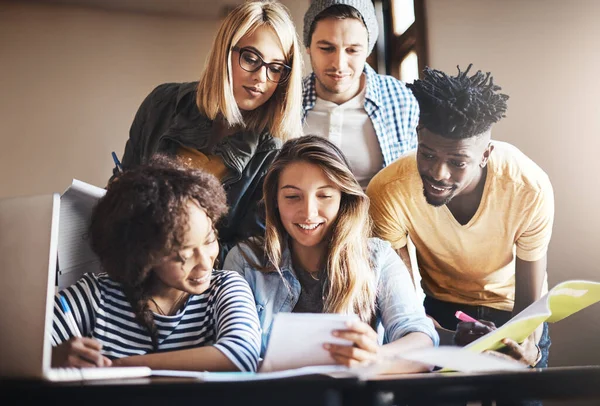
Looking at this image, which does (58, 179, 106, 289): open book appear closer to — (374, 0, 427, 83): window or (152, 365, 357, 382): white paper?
(152, 365, 357, 382): white paper

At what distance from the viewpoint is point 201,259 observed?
1.16m

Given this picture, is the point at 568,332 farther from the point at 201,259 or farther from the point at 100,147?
the point at 100,147

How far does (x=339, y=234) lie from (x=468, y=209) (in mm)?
332

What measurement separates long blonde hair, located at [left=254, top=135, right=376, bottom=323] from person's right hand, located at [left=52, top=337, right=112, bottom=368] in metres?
0.40

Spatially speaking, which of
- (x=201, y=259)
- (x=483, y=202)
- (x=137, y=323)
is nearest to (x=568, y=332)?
(x=483, y=202)

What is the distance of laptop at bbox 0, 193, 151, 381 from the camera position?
93cm

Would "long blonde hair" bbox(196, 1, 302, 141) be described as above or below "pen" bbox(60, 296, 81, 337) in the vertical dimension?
above

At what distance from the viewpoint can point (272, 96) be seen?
4.58 ft

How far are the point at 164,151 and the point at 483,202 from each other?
754 mm

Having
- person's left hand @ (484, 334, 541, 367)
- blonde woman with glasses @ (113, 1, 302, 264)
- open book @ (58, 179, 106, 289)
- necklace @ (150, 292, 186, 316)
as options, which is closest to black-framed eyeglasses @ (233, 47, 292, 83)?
blonde woman with glasses @ (113, 1, 302, 264)

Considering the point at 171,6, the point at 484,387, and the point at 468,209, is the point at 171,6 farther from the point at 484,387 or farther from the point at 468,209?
the point at 484,387

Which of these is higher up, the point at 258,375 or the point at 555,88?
the point at 555,88

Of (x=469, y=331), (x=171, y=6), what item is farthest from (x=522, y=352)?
(x=171, y=6)

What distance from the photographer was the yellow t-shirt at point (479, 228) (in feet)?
4.53
